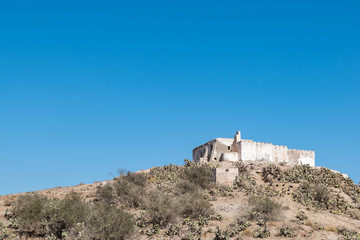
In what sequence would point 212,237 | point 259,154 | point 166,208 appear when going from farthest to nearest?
point 259,154 < point 166,208 < point 212,237

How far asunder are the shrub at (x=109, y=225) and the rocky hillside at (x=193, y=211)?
2.1 inches

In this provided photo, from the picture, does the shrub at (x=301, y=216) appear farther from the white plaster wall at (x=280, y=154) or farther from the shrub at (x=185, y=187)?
the white plaster wall at (x=280, y=154)

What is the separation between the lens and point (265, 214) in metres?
28.3

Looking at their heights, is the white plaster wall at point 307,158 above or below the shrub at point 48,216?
above

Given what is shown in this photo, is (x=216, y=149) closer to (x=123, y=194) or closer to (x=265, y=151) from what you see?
(x=265, y=151)

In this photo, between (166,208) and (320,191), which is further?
(320,191)

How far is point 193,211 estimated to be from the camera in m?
28.8

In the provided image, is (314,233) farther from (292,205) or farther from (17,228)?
(17,228)

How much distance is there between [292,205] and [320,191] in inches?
142

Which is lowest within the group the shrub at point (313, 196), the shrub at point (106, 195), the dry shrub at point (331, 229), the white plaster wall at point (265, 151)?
the dry shrub at point (331, 229)

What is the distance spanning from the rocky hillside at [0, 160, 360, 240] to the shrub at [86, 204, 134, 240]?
0.05 metres

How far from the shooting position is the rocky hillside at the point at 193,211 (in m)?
25.1

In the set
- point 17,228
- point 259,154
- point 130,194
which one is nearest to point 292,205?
point 130,194

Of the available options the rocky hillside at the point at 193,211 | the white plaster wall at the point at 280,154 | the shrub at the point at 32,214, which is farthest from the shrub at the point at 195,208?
the white plaster wall at the point at 280,154
